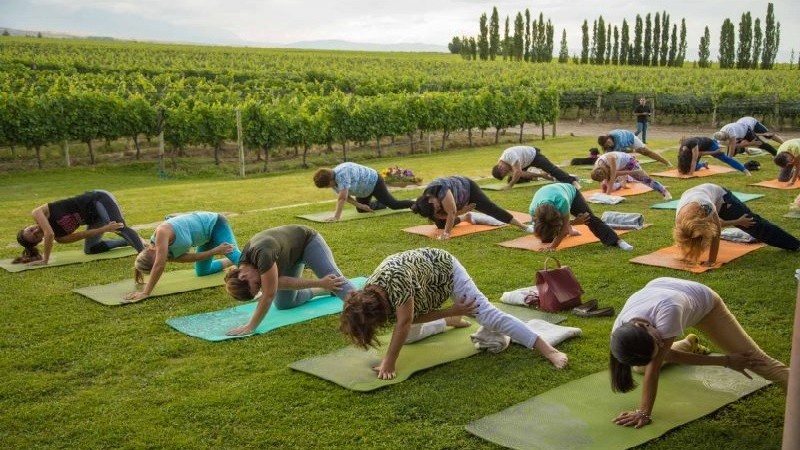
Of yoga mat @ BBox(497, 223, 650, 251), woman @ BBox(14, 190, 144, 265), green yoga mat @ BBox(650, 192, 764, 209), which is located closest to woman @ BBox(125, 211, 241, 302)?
woman @ BBox(14, 190, 144, 265)

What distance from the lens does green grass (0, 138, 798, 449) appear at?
479 cm

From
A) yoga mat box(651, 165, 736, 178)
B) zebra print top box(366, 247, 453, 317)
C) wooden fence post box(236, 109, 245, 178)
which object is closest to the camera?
zebra print top box(366, 247, 453, 317)

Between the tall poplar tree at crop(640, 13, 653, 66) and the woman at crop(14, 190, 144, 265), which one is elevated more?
the tall poplar tree at crop(640, 13, 653, 66)

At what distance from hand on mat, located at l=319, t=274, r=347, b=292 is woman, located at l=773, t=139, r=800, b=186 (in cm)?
942

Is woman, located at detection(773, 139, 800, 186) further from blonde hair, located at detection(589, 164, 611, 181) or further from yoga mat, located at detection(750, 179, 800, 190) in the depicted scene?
blonde hair, located at detection(589, 164, 611, 181)

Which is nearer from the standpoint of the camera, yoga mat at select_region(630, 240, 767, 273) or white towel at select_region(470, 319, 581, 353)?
white towel at select_region(470, 319, 581, 353)

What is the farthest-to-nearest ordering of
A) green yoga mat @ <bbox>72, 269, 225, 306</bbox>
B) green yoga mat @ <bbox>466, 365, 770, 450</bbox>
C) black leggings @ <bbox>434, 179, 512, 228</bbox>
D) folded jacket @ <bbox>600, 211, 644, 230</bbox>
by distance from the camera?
1. folded jacket @ <bbox>600, 211, 644, 230</bbox>
2. black leggings @ <bbox>434, 179, 512, 228</bbox>
3. green yoga mat @ <bbox>72, 269, 225, 306</bbox>
4. green yoga mat @ <bbox>466, 365, 770, 450</bbox>

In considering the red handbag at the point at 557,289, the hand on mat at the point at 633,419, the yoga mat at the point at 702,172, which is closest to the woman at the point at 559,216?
the red handbag at the point at 557,289

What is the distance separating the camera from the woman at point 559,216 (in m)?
8.44

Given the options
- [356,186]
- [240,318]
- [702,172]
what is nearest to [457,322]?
[240,318]

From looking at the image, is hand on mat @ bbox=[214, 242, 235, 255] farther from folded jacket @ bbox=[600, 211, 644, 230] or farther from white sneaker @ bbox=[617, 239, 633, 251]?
folded jacket @ bbox=[600, 211, 644, 230]

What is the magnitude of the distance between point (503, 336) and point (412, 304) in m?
1.14

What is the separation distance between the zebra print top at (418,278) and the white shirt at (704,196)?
3270mm

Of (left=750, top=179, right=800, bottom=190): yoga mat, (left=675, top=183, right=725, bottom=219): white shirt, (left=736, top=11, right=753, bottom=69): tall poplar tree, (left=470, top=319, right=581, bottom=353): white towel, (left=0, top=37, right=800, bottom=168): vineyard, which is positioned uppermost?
(left=736, top=11, right=753, bottom=69): tall poplar tree
